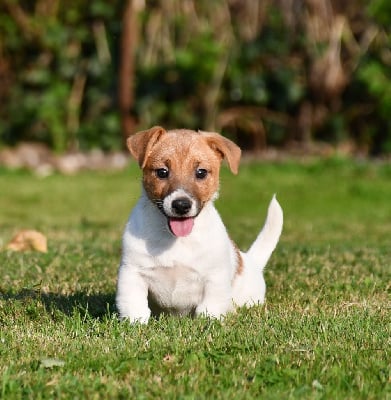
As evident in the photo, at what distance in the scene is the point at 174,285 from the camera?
506 centimetres

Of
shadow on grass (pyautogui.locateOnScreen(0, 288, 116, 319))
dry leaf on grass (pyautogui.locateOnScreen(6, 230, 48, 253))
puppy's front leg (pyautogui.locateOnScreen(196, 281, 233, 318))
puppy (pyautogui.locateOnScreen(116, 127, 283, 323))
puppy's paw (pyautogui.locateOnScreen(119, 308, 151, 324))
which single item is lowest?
dry leaf on grass (pyautogui.locateOnScreen(6, 230, 48, 253))

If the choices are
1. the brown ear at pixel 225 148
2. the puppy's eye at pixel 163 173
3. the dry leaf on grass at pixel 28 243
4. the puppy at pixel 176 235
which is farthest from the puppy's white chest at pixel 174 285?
the dry leaf on grass at pixel 28 243

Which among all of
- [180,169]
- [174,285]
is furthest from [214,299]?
[180,169]

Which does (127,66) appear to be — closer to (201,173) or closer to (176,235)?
(201,173)

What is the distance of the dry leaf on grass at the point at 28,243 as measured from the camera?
27.1 ft

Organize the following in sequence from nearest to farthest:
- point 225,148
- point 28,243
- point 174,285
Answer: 1. point 174,285
2. point 225,148
3. point 28,243

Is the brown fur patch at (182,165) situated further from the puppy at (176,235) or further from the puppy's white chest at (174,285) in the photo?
the puppy's white chest at (174,285)

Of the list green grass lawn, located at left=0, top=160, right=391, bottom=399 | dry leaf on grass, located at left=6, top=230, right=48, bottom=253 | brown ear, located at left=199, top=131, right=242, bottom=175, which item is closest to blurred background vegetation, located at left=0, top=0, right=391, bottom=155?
green grass lawn, located at left=0, top=160, right=391, bottom=399

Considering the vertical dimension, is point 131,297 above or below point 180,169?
below

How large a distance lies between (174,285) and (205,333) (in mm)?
407

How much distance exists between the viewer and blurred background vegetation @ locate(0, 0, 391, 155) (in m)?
15.7

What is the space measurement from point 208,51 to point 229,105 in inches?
44.5

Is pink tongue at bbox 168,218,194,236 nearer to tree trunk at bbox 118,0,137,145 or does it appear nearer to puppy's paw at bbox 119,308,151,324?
puppy's paw at bbox 119,308,151,324

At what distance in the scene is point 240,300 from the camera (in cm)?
563
